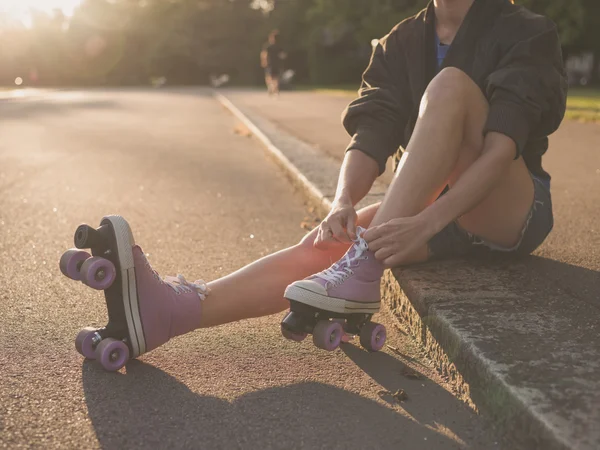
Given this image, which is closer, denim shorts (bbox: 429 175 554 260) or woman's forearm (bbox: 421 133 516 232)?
woman's forearm (bbox: 421 133 516 232)

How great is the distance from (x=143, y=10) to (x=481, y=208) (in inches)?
2052

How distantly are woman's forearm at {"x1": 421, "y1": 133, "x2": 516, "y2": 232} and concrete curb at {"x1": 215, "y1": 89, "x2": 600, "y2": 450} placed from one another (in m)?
0.26

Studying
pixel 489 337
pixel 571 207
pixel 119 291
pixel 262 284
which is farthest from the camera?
pixel 571 207

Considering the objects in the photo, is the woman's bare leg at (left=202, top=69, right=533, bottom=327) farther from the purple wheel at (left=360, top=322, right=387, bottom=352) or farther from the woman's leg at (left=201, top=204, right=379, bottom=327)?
the purple wheel at (left=360, top=322, right=387, bottom=352)

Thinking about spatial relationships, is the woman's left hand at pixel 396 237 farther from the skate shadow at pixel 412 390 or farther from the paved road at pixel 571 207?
the paved road at pixel 571 207

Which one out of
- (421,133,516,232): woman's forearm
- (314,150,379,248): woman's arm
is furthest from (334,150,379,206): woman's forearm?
(421,133,516,232): woman's forearm

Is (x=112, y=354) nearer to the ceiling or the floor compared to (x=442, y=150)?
nearer to the floor

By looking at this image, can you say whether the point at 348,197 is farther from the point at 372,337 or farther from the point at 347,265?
the point at 372,337

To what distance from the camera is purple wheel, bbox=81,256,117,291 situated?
207 centimetres

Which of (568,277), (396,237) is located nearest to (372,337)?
(396,237)

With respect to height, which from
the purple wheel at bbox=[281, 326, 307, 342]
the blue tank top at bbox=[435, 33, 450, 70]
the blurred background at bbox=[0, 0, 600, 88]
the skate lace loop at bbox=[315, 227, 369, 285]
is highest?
the blue tank top at bbox=[435, 33, 450, 70]

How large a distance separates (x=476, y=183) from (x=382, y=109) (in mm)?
654

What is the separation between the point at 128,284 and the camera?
2127mm

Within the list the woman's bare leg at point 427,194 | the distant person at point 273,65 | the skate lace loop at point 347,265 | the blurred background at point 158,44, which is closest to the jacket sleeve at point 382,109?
the woman's bare leg at point 427,194
